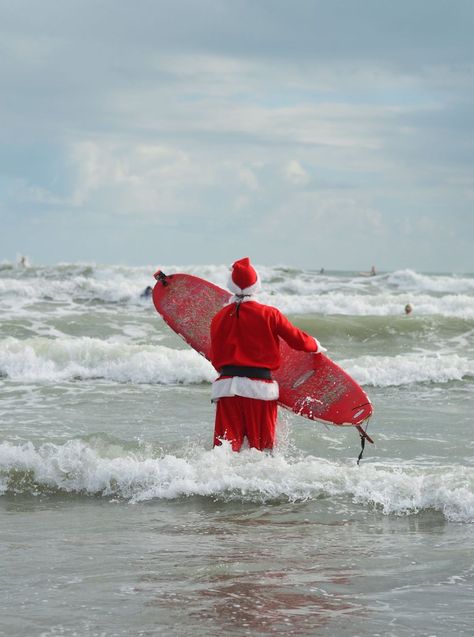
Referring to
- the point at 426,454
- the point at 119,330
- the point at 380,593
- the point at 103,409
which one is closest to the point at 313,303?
the point at 119,330

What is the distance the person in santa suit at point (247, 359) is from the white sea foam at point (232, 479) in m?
0.18

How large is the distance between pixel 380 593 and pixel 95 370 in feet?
33.2

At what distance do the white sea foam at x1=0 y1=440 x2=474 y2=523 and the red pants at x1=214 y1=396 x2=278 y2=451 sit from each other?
87 mm

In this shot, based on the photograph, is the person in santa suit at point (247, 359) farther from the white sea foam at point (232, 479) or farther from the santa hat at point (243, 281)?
the white sea foam at point (232, 479)

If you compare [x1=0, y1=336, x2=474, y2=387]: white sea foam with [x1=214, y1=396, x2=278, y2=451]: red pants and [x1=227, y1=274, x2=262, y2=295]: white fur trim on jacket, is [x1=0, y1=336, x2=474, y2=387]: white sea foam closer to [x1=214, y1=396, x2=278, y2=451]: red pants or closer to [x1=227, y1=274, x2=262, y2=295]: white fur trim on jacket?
[x1=214, y1=396, x2=278, y2=451]: red pants

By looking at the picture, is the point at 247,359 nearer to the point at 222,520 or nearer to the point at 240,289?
the point at 240,289

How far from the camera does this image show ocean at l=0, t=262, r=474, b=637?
12.3 ft

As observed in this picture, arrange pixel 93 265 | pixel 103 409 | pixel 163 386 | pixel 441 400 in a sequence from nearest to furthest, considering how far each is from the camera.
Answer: pixel 103 409 → pixel 441 400 → pixel 163 386 → pixel 93 265

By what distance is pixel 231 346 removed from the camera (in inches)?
243

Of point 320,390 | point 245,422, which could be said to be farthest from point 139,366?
point 245,422

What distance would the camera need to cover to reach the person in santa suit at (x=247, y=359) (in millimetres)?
6109

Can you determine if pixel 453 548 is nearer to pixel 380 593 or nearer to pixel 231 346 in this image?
pixel 380 593

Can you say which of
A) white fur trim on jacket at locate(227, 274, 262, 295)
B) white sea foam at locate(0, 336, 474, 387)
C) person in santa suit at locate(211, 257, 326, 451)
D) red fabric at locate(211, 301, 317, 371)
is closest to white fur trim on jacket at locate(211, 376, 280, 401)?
person in santa suit at locate(211, 257, 326, 451)

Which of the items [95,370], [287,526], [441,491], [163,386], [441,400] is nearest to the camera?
[287,526]
